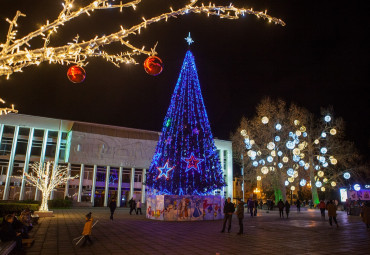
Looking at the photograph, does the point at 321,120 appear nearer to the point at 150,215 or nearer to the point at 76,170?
the point at 150,215

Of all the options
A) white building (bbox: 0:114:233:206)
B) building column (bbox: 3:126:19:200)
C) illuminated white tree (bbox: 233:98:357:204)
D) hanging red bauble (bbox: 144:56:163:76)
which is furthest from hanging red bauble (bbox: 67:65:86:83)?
building column (bbox: 3:126:19:200)

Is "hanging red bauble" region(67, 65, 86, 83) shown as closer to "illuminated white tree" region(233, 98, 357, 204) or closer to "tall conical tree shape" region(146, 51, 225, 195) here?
"tall conical tree shape" region(146, 51, 225, 195)

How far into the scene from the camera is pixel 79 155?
39.2m

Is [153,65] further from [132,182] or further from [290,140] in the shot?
[132,182]

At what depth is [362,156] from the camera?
1332 inches

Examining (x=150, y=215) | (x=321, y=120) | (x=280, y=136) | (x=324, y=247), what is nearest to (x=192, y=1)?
(x=324, y=247)

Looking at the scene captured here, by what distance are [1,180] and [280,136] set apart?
37.0 metres

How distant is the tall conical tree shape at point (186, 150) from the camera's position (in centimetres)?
1869

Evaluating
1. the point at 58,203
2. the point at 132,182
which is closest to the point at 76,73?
the point at 58,203

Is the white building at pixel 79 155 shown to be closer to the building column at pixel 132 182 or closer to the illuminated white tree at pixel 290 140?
the building column at pixel 132 182

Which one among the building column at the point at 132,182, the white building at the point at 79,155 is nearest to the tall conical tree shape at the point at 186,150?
the white building at the point at 79,155

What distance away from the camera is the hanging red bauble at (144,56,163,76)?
6043 millimetres

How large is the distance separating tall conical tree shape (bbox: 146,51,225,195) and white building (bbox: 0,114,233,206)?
906 inches

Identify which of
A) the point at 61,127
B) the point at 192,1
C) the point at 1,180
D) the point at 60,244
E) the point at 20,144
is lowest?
the point at 60,244
